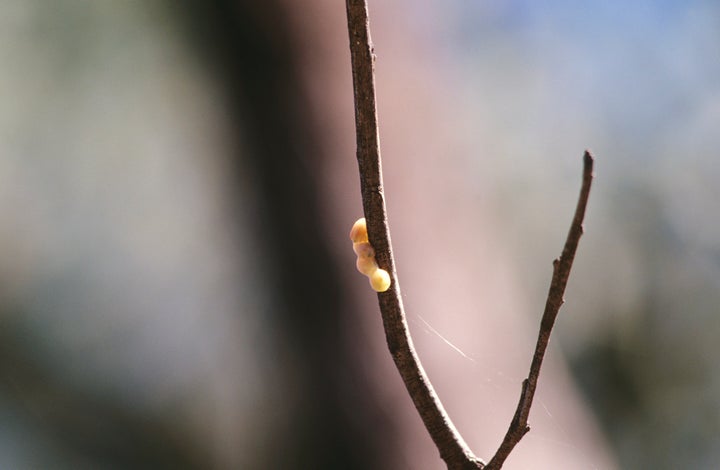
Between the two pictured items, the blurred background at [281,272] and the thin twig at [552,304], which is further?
the blurred background at [281,272]

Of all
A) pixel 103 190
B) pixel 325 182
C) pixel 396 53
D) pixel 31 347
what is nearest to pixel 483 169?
pixel 396 53

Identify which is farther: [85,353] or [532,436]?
[85,353]

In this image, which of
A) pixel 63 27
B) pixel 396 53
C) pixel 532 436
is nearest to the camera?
pixel 532 436

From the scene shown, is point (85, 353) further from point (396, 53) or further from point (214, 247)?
point (396, 53)

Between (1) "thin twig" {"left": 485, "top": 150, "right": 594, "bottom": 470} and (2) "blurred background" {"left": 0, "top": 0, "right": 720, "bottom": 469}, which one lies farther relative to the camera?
(2) "blurred background" {"left": 0, "top": 0, "right": 720, "bottom": 469}

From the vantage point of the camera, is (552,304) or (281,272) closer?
(552,304)
